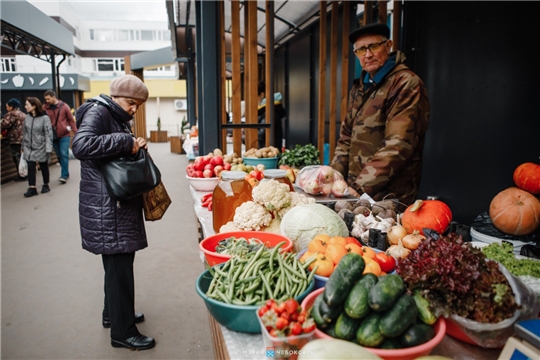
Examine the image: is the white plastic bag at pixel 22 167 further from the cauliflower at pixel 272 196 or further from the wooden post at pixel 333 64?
the cauliflower at pixel 272 196

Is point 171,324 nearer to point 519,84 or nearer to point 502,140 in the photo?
point 502,140

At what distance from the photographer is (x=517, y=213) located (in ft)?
7.38

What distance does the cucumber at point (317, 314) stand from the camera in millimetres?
1244

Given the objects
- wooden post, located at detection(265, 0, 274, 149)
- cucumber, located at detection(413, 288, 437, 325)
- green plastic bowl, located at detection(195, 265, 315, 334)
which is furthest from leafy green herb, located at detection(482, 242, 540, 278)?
wooden post, located at detection(265, 0, 274, 149)

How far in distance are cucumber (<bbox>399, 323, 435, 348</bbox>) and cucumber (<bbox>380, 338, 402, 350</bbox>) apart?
13 millimetres

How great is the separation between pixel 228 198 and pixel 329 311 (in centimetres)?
145

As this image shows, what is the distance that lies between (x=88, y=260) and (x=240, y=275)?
443 cm

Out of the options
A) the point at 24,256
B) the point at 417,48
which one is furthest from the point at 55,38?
the point at 417,48

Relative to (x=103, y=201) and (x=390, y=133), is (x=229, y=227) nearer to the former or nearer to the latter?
(x=103, y=201)

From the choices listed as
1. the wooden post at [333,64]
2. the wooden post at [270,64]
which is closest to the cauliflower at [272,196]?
the wooden post at [270,64]

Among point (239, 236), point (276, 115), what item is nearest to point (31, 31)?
point (276, 115)

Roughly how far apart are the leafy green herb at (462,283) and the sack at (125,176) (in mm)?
1984

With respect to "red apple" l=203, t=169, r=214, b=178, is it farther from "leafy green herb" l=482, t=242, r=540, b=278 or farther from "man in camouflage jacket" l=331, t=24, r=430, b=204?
"leafy green herb" l=482, t=242, r=540, b=278

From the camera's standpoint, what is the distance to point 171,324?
3641mm
